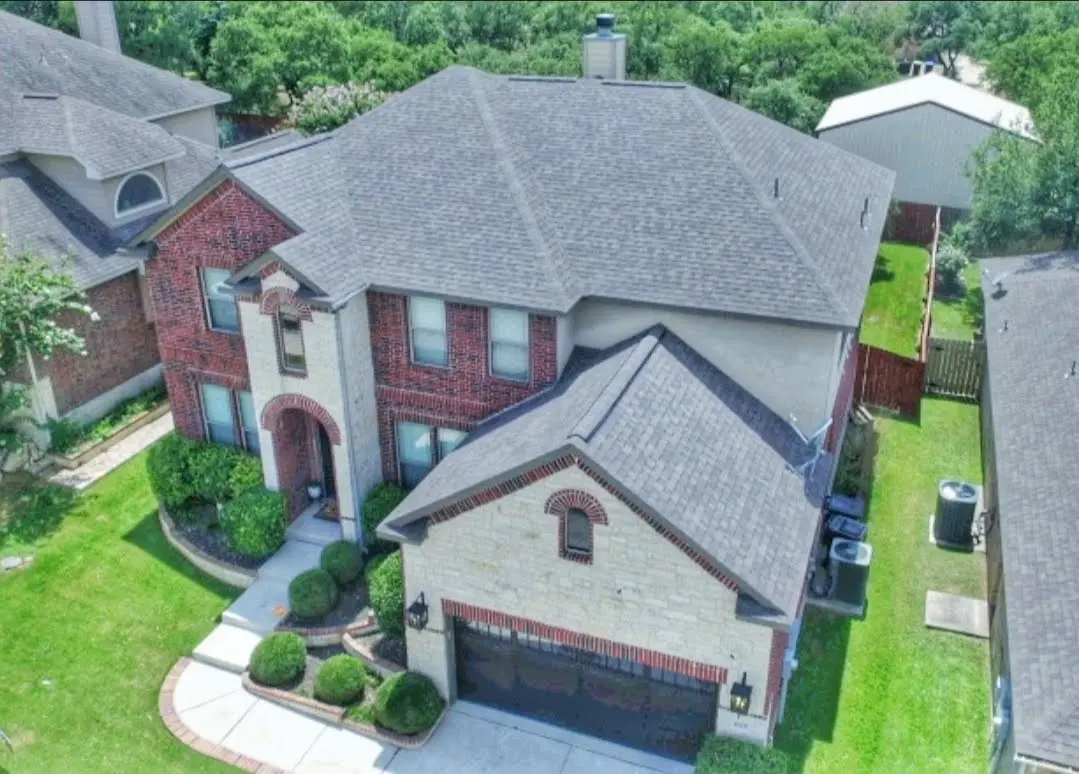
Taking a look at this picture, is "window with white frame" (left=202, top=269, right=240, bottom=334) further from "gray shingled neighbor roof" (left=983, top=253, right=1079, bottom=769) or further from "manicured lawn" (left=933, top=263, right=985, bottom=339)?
"manicured lawn" (left=933, top=263, right=985, bottom=339)

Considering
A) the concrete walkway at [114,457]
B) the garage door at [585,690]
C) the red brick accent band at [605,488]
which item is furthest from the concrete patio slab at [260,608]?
the concrete walkway at [114,457]

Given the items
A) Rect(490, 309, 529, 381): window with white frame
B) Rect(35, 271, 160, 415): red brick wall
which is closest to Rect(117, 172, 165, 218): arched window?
Rect(35, 271, 160, 415): red brick wall

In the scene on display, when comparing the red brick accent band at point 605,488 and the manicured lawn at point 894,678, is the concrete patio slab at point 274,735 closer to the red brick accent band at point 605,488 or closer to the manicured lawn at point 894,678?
the red brick accent band at point 605,488

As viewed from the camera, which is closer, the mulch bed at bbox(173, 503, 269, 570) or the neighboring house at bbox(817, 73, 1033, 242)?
the mulch bed at bbox(173, 503, 269, 570)

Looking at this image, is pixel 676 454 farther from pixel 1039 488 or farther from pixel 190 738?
pixel 190 738

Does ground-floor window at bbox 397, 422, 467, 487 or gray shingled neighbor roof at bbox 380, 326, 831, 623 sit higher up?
gray shingled neighbor roof at bbox 380, 326, 831, 623

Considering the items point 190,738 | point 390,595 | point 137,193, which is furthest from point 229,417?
point 137,193

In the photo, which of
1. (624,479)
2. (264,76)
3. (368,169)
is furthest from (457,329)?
(264,76)

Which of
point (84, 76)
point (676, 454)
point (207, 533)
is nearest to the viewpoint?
point (676, 454)
